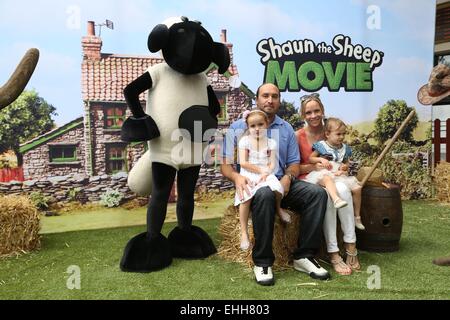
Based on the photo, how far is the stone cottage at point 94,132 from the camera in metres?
3.52

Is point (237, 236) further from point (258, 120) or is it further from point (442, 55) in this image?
point (442, 55)

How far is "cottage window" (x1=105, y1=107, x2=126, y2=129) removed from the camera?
12.1ft

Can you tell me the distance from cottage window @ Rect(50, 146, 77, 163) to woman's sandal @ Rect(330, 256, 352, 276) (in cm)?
243

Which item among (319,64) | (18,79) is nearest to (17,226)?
(18,79)

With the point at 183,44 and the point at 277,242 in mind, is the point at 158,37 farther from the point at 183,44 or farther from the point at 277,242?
the point at 277,242

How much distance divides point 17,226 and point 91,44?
1607mm

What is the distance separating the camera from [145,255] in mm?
2320

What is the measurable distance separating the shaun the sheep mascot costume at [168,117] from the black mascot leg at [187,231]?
0.09 metres

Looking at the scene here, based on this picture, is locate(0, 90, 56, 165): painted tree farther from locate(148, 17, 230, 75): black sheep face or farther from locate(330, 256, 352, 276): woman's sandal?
locate(330, 256, 352, 276): woman's sandal

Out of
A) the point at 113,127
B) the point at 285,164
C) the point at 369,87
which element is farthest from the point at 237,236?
the point at 369,87

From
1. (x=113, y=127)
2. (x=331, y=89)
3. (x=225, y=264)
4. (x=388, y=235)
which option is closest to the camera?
(x=225, y=264)

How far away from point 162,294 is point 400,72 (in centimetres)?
349

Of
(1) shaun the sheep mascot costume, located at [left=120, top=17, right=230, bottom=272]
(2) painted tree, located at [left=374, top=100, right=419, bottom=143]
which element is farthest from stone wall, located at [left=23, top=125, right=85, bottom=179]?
(2) painted tree, located at [left=374, top=100, right=419, bottom=143]

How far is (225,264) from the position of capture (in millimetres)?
2447
